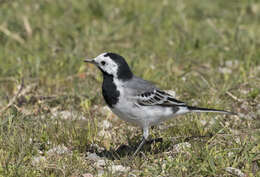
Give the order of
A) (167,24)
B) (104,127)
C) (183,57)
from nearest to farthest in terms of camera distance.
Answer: (104,127)
(183,57)
(167,24)

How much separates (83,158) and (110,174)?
583 mm

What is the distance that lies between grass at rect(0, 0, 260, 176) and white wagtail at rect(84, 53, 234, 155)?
0.93 feet

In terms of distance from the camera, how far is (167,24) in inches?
334

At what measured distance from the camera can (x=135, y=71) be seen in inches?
276

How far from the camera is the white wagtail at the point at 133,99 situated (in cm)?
507

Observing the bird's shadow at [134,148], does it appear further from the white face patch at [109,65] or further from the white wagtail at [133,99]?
the white face patch at [109,65]

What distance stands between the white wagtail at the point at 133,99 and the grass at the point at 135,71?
0.28 meters

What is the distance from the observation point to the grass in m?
4.66

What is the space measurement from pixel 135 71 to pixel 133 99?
190 cm

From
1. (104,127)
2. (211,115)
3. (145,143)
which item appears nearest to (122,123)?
(104,127)

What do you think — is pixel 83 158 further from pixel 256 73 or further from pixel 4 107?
pixel 256 73

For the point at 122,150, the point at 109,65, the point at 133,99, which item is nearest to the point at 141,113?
the point at 133,99

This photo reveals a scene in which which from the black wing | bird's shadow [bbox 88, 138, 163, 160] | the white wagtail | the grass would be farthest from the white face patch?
bird's shadow [bbox 88, 138, 163, 160]

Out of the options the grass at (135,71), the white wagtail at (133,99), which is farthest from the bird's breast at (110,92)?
the grass at (135,71)
